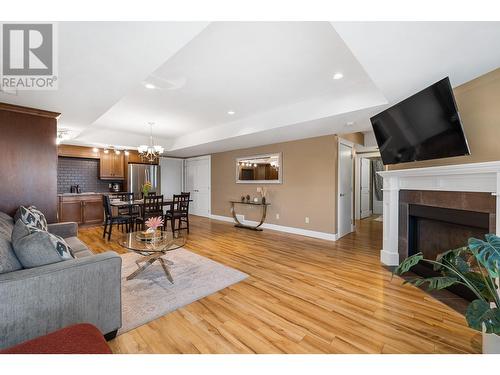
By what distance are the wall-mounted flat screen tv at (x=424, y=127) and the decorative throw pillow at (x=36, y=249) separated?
10.7ft

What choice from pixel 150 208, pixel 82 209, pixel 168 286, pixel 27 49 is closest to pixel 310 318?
pixel 168 286

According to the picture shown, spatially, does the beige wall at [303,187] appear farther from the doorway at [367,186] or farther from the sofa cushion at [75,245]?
the sofa cushion at [75,245]

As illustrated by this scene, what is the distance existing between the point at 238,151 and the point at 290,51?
4.38 m

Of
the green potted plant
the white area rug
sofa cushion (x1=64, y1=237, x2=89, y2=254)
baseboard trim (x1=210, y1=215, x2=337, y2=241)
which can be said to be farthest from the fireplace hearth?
sofa cushion (x1=64, y1=237, x2=89, y2=254)

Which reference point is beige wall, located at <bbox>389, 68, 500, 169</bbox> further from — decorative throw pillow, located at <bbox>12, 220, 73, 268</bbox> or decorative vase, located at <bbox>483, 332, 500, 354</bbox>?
decorative throw pillow, located at <bbox>12, 220, 73, 268</bbox>

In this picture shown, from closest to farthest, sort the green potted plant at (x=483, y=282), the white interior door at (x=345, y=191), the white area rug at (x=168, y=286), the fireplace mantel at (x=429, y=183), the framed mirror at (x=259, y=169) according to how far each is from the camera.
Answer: the green potted plant at (x=483, y=282) → the fireplace mantel at (x=429, y=183) → the white area rug at (x=168, y=286) → the white interior door at (x=345, y=191) → the framed mirror at (x=259, y=169)

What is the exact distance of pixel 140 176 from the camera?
6711mm

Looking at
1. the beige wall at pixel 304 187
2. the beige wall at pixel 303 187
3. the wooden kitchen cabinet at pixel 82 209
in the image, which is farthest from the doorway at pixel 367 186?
the wooden kitchen cabinet at pixel 82 209

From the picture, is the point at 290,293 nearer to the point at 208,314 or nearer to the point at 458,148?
the point at 208,314

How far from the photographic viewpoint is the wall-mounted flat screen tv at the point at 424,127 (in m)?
1.94

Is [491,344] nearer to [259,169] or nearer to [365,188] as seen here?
[259,169]

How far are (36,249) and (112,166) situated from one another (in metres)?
5.59

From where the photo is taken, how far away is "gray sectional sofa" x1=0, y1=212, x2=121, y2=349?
4.21ft
